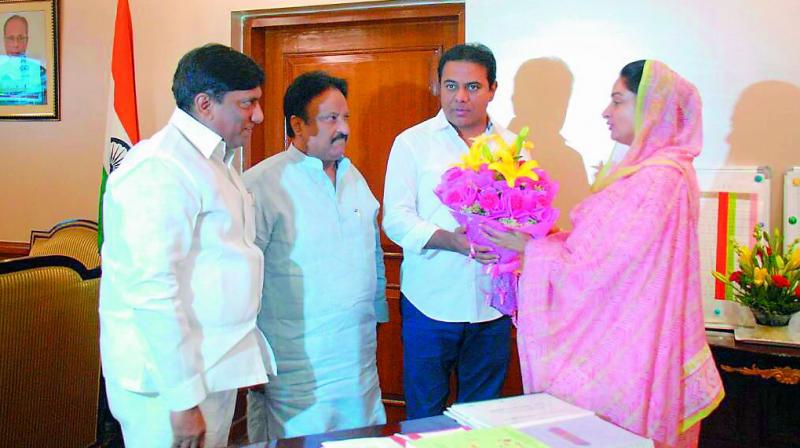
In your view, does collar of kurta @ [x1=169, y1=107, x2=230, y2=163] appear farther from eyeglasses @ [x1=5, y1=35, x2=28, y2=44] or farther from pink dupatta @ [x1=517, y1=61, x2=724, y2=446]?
eyeglasses @ [x1=5, y1=35, x2=28, y2=44]

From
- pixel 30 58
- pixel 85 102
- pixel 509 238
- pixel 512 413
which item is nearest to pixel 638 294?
pixel 509 238

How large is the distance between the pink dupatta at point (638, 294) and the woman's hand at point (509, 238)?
7 centimetres

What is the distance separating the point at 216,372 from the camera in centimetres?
158

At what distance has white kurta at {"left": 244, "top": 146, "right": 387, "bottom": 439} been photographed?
200 cm

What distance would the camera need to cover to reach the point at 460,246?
6.94ft

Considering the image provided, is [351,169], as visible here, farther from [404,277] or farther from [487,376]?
[487,376]

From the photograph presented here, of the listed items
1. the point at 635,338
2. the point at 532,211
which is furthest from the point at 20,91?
the point at 635,338

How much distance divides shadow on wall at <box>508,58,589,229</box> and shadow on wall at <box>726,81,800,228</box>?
2.01ft

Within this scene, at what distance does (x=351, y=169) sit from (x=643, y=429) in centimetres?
112

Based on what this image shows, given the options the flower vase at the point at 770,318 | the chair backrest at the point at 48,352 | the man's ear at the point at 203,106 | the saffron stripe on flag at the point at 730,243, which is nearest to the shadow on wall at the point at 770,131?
the saffron stripe on flag at the point at 730,243

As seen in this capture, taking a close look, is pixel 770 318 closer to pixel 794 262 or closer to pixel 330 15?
pixel 794 262

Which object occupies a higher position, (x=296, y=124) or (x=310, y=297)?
(x=296, y=124)

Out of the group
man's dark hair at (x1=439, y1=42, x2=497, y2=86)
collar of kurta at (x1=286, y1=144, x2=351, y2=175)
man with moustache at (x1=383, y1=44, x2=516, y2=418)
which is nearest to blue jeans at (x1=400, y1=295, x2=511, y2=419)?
man with moustache at (x1=383, y1=44, x2=516, y2=418)

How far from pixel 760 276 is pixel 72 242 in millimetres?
2759
